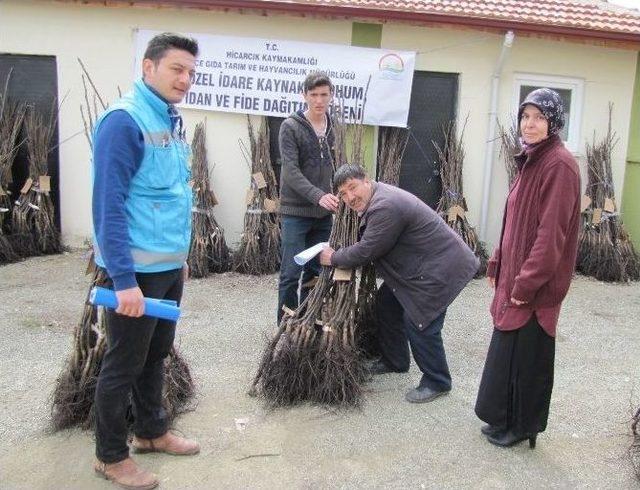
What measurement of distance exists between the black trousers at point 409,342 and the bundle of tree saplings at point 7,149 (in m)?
4.51

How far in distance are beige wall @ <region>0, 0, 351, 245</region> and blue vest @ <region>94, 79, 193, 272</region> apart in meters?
4.30

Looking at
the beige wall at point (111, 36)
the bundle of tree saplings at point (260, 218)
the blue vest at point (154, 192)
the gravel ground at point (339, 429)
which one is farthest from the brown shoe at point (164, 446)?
the beige wall at point (111, 36)

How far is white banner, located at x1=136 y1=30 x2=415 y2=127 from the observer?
6.43 m

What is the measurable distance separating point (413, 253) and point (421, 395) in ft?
2.67

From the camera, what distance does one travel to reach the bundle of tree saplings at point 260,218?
6199mm

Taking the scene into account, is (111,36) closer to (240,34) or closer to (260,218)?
(240,34)

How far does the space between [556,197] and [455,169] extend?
13.5 feet

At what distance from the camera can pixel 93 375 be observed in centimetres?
288

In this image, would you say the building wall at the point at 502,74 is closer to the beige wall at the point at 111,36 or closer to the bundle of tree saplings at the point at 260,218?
the beige wall at the point at 111,36

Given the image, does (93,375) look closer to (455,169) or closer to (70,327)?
(70,327)

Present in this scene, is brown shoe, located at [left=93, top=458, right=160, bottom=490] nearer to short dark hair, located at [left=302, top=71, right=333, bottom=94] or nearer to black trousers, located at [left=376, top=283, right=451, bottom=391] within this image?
black trousers, located at [left=376, top=283, right=451, bottom=391]

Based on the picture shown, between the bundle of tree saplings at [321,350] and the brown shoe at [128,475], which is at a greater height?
the bundle of tree saplings at [321,350]

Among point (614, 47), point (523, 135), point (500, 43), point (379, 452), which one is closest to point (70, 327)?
point (379, 452)

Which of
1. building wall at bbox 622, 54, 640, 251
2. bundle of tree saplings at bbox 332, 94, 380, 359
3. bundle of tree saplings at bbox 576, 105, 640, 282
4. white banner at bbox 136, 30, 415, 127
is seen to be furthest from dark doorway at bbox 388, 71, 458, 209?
bundle of tree saplings at bbox 332, 94, 380, 359
